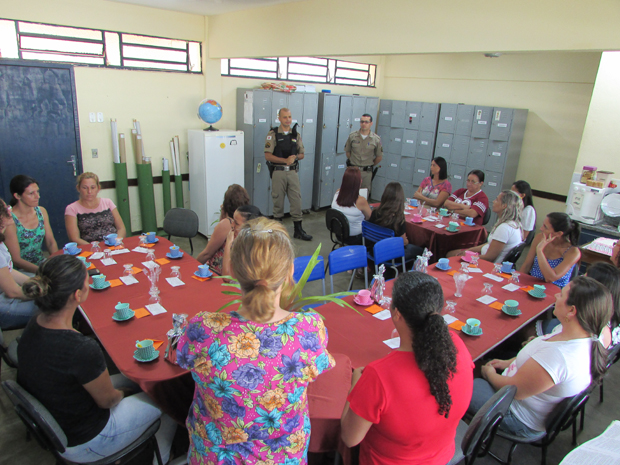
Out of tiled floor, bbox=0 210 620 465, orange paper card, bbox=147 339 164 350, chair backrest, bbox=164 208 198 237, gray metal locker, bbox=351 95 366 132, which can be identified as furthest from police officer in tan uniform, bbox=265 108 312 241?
orange paper card, bbox=147 339 164 350

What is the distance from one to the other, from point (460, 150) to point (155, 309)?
635 cm

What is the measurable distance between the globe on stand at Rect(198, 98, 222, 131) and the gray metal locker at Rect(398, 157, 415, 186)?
13.0ft

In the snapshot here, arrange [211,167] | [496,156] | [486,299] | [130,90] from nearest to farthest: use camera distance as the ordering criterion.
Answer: [486,299] → [130,90] → [211,167] → [496,156]

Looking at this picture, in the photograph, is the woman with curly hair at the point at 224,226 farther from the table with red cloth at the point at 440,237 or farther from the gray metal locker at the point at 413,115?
the gray metal locker at the point at 413,115

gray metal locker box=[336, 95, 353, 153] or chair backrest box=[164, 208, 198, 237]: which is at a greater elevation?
gray metal locker box=[336, 95, 353, 153]

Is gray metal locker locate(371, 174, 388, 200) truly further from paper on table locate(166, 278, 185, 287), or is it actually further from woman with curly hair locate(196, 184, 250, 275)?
paper on table locate(166, 278, 185, 287)

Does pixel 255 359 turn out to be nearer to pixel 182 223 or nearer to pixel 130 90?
pixel 182 223

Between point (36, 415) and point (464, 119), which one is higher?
point (464, 119)

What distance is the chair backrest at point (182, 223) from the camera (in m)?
4.33

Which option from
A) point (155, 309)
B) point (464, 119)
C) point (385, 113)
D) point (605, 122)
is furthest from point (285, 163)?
point (605, 122)

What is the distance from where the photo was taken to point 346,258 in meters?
3.62

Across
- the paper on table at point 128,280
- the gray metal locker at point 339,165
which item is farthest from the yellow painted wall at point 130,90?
the paper on table at point 128,280

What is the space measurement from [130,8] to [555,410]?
6069mm

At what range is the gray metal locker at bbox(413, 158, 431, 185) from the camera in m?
7.78
